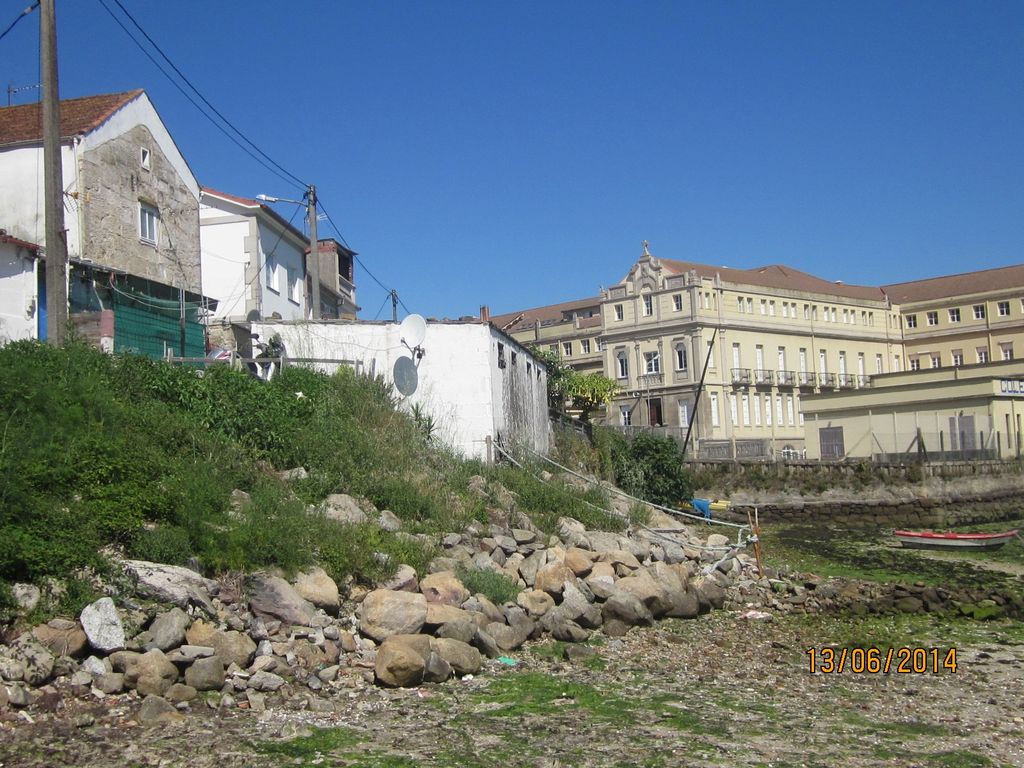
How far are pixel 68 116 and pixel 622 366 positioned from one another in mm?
48210

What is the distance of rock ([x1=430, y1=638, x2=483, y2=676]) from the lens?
11516 mm

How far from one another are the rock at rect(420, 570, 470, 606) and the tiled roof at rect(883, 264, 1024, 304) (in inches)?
2753

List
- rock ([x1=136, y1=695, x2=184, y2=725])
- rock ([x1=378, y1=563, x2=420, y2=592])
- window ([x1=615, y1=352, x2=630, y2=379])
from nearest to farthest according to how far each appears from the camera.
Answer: rock ([x1=136, y1=695, x2=184, y2=725])
rock ([x1=378, y1=563, x2=420, y2=592])
window ([x1=615, y1=352, x2=630, y2=379])

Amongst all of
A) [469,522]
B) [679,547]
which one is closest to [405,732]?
[469,522]

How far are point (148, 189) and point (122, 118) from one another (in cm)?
198

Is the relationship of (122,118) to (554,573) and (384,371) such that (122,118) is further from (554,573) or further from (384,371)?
(554,573)

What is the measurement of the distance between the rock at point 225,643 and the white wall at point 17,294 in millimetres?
10794

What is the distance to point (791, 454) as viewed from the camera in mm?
49875

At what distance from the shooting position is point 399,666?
10727mm

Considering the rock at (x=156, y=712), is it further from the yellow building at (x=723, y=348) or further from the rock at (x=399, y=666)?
the yellow building at (x=723, y=348)

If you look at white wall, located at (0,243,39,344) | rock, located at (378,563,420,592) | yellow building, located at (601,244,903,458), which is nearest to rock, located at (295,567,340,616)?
rock, located at (378,563,420,592)

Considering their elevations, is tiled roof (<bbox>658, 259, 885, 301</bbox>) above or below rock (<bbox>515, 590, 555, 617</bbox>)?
above
